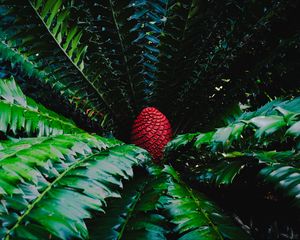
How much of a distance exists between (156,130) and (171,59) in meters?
0.29

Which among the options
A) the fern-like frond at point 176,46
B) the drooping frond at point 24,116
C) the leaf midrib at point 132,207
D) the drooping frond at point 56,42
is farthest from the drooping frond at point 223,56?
the leaf midrib at point 132,207

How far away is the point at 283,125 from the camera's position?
52 cm

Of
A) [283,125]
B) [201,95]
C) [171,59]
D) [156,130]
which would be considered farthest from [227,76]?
[283,125]

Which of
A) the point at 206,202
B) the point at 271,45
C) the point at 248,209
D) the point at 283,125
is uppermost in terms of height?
the point at 271,45

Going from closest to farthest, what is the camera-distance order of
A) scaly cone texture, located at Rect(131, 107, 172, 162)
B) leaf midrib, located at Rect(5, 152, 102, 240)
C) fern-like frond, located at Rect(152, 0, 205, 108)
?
leaf midrib, located at Rect(5, 152, 102, 240) → fern-like frond, located at Rect(152, 0, 205, 108) → scaly cone texture, located at Rect(131, 107, 172, 162)

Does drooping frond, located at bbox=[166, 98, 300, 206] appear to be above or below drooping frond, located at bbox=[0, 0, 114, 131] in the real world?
below

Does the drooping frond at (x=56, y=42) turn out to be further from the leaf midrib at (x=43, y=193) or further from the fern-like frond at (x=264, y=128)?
the fern-like frond at (x=264, y=128)

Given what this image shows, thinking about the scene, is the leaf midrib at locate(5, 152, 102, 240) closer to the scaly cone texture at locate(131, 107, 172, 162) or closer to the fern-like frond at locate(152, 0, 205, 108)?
the scaly cone texture at locate(131, 107, 172, 162)

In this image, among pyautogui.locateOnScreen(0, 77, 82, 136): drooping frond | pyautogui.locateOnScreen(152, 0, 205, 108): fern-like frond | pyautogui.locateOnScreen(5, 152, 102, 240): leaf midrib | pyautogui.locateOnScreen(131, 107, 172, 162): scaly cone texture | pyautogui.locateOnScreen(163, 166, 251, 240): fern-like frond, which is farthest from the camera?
pyautogui.locateOnScreen(131, 107, 172, 162): scaly cone texture

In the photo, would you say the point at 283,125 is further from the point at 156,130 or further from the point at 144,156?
the point at 156,130

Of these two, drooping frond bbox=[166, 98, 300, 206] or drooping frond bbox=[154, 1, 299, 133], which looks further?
drooping frond bbox=[154, 1, 299, 133]

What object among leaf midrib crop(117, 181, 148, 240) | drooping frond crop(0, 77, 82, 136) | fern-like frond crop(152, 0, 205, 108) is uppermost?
fern-like frond crop(152, 0, 205, 108)

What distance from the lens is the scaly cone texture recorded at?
1263 mm

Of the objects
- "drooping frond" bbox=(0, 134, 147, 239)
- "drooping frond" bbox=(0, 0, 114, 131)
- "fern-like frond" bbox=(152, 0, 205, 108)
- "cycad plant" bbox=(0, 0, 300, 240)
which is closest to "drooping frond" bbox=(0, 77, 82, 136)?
"cycad plant" bbox=(0, 0, 300, 240)
